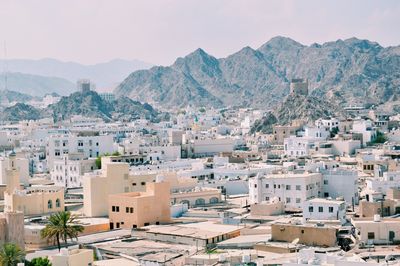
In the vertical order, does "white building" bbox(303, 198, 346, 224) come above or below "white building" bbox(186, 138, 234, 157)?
below

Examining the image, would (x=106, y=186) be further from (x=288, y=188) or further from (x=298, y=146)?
(x=298, y=146)

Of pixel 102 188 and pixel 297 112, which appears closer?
pixel 102 188

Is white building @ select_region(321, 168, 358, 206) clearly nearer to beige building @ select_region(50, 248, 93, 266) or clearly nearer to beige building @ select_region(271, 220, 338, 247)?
beige building @ select_region(271, 220, 338, 247)

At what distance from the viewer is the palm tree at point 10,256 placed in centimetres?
3284

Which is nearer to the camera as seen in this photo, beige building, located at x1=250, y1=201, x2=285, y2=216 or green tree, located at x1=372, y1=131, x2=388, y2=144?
beige building, located at x1=250, y1=201, x2=285, y2=216

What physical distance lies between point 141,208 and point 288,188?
9.81 m

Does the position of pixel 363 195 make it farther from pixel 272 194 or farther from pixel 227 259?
pixel 227 259

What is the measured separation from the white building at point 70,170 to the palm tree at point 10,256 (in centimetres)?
3663

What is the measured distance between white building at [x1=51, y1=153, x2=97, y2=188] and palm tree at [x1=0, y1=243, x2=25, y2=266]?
36631 millimetres

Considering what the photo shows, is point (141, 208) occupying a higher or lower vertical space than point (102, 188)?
lower

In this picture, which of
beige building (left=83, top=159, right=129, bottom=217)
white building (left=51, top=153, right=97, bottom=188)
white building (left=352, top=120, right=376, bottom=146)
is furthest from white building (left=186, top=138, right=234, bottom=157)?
beige building (left=83, top=159, right=129, bottom=217)

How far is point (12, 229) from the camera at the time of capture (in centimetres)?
3691

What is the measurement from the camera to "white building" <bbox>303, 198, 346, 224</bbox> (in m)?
39.7

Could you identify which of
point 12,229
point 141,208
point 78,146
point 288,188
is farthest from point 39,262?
point 78,146
